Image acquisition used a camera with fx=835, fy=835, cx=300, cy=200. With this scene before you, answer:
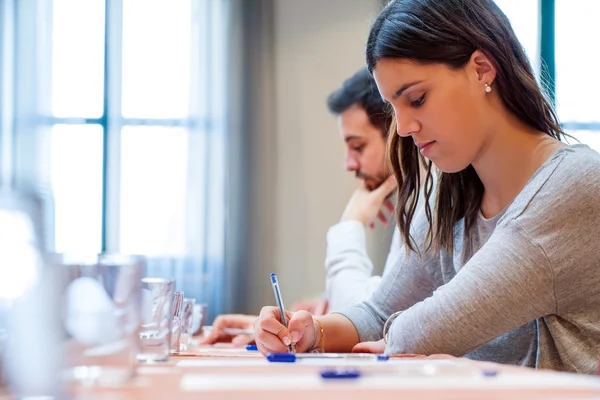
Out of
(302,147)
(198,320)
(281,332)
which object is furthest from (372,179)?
(302,147)

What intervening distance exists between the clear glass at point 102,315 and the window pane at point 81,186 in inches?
154

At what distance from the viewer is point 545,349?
1.33 m

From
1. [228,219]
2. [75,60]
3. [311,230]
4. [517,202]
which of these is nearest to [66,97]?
[75,60]

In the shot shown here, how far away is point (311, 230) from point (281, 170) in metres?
0.36

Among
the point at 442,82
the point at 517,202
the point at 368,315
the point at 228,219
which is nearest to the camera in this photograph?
the point at 517,202

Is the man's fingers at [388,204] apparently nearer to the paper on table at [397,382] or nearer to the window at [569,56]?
the paper on table at [397,382]

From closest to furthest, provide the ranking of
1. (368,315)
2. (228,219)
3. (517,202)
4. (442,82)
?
(517,202) → (442,82) → (368,315) → (228,219)

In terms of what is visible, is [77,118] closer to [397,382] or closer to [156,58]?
[156,58]

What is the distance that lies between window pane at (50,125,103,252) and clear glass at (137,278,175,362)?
365cm

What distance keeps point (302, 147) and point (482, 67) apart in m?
3.11

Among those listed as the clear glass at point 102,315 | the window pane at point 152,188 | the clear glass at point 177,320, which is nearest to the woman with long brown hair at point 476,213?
the clear glass at point 177,320

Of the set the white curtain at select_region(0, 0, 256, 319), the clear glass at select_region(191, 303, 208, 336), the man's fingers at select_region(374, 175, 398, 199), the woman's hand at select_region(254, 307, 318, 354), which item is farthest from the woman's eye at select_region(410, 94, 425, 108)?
the white curtain at select_region(0, 0, 256, 319)

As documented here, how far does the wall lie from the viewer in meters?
4.49

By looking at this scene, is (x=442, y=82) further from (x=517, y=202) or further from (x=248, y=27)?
(x=248, y=27)
